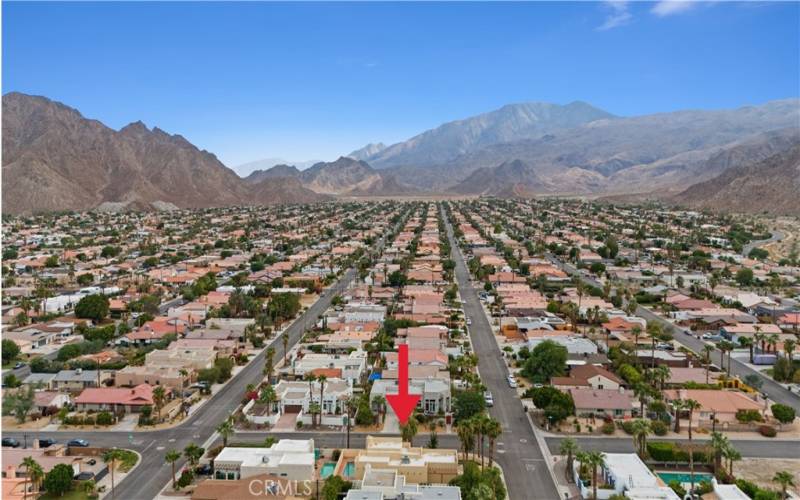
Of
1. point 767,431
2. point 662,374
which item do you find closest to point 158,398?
point 662,374

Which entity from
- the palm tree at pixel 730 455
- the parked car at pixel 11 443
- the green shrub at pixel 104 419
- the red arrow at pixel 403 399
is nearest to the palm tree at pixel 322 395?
the red arrow at pixel 403 399

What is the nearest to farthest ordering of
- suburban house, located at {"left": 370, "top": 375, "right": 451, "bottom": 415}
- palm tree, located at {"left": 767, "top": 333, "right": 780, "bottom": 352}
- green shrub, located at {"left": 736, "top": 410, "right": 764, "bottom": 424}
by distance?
1. green shrub, located at {"left": 736, "top": 410, "right": 764, "bottom": 424}
2. suburban house, located at {"left": 370, "top": 375, "right": 451, "bottom": 415}
3. palm tree, located at {"left": 767, "top": 333, "right": 780, "bottom": 352}

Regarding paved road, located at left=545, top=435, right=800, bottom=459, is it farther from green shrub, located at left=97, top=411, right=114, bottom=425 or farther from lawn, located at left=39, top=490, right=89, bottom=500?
green shrub, located at left=97, top=411, right=114, bottom=425

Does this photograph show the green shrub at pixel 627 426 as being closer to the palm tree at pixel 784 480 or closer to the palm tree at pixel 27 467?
the palm tree at pixel 784 480

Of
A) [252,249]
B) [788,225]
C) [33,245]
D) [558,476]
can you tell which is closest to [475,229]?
[252,249]

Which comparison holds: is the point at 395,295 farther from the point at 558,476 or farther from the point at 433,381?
the point at 558,476

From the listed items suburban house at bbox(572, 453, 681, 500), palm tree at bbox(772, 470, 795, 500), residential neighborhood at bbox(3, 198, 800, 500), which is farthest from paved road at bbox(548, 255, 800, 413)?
suburban house at bbox(572, 453, 681, 500)
